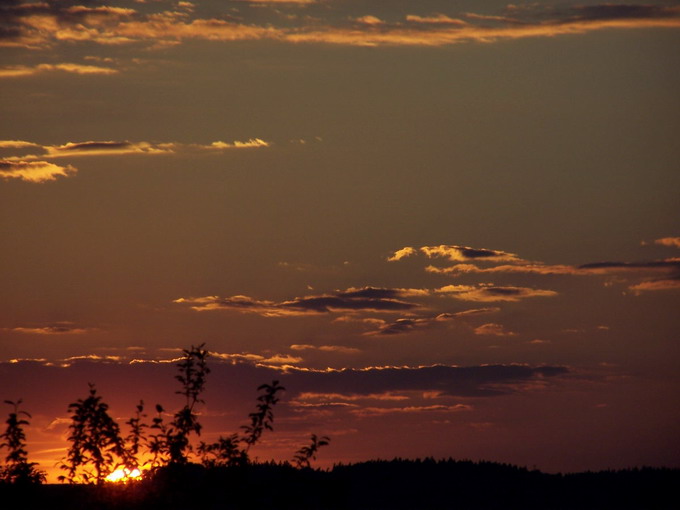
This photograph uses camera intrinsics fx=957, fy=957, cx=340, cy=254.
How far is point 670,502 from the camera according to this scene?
1309 inches

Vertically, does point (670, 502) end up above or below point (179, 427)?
below

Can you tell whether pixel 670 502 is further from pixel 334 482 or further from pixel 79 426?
pixel 79 426

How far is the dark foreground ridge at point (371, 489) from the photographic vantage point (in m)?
29.0

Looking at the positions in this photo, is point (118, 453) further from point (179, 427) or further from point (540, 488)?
point (540, 488)

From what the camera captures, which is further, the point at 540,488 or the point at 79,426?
the point at 540,488

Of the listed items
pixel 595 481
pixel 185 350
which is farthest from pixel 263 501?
pixel 595 481

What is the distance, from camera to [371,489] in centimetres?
3372

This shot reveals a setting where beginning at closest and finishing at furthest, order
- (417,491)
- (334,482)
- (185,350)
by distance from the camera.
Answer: (185,350) < (334,482) < (417,491)

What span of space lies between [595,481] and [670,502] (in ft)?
9.48

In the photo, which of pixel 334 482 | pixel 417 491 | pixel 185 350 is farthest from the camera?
pixel 417 491

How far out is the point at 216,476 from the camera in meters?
29.2

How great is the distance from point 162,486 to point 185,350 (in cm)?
433

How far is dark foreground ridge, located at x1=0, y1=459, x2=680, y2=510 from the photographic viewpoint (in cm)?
2903

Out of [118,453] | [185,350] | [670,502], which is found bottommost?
[670,502]
